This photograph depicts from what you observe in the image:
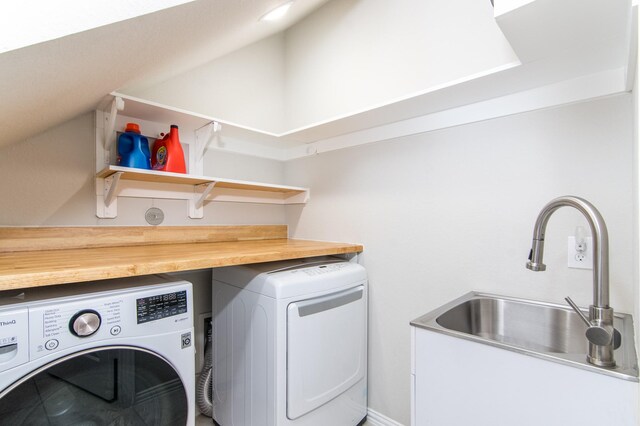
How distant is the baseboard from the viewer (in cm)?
182

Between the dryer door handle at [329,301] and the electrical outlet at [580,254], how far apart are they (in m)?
1.01

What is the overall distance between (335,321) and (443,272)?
0.63m

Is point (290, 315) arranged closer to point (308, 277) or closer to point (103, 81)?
point (308, 277)

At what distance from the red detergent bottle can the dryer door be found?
1051mm

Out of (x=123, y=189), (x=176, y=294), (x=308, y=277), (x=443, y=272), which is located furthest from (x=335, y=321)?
(x=123, y=189)

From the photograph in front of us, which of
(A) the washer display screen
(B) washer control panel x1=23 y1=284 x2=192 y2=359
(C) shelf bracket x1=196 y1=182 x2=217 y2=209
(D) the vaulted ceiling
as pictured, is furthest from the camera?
(C) shelf bracket x1=196 y1=182 x2=217 y2=209

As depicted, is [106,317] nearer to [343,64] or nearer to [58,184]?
[58,184]

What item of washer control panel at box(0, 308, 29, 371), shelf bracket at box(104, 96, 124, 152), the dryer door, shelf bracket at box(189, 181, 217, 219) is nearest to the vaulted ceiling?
shelf bracket at box(104, 96, 124, 152)

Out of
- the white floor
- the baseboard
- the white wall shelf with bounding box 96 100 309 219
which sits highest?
the white wall shelf with bounding box 96 100 309 219

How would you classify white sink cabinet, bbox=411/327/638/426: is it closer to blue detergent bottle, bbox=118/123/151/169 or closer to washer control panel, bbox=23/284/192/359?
washer control panel, bbox=23/284/192/359

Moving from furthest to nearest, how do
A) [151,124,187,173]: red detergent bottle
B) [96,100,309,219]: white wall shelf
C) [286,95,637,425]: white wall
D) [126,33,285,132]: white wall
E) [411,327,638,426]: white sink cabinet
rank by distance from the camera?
[126,33,285,132]: white wall < [151,124,187,173]: red detergent bottle < [96,100,309,219]: white wall shelf < [286,95,637,425]: white wall < [411,327,638,426]: white sink cabinet

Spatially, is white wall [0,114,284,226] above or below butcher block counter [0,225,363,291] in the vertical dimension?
above

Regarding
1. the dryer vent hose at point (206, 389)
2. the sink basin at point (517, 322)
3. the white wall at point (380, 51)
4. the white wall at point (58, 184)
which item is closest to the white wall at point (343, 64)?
the white wall at point (380, 51)

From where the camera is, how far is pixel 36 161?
1531mm
